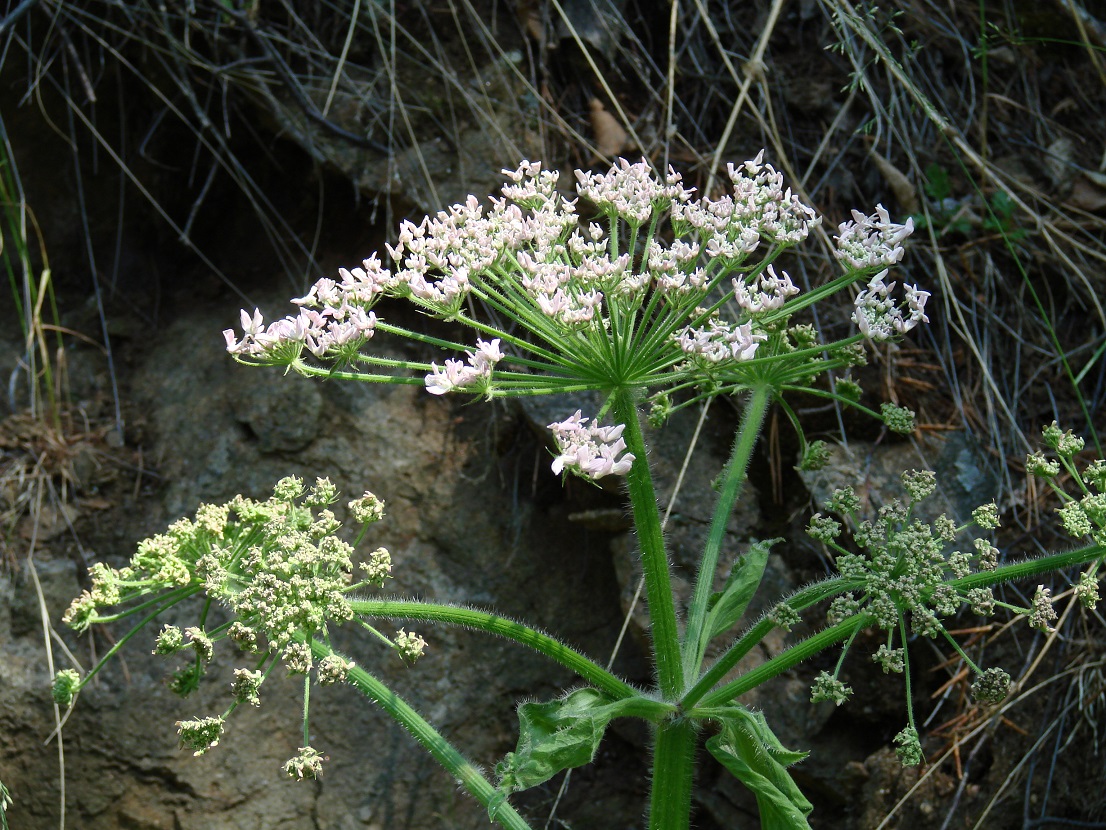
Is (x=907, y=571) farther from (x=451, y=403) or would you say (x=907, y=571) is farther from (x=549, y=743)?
(x=451, y=403)

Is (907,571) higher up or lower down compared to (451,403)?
higher up

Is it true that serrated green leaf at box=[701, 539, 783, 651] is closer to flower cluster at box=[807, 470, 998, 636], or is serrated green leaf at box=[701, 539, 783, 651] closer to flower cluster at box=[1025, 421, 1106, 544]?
flower cluster at box=[807, 470, 998, 636]

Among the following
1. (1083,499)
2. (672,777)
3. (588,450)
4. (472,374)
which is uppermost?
(472,374)

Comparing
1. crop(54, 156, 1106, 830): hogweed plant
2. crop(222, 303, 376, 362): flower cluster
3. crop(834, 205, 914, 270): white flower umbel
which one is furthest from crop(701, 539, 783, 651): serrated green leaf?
crop(222, 303, 376, 362): flower cluster

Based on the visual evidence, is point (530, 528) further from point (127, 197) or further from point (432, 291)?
point (127, 197)

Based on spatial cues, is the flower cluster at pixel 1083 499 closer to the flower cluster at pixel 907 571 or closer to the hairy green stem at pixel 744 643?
the flower cluster at pixel 907 571

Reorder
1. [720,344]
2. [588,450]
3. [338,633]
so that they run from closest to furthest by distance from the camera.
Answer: [588,450]
[720,344]
[338,633]

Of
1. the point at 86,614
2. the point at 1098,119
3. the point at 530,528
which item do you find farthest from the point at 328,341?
the point at 1098,119

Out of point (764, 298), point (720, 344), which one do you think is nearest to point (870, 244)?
point (764, 298)
